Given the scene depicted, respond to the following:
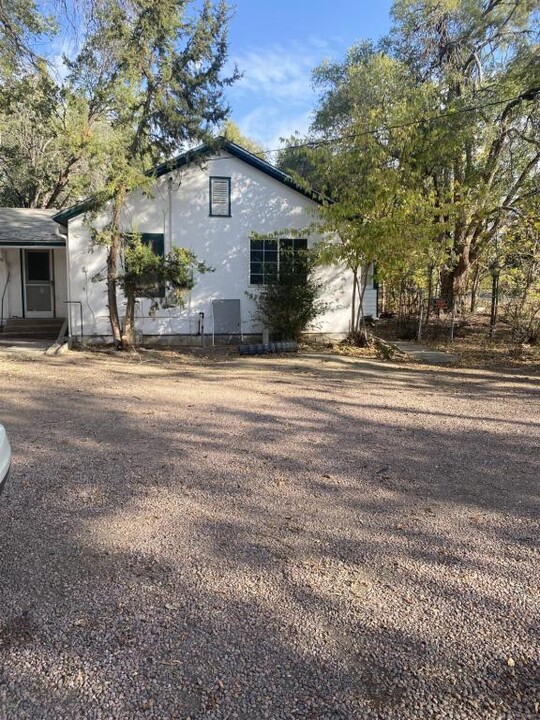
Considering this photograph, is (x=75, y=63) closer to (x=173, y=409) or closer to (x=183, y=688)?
(x=173, y=409)

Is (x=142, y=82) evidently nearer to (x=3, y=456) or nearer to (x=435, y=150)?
(x=435, y=150)

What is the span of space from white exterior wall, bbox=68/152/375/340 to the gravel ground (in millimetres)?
8008

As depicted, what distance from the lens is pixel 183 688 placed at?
2.15 metres

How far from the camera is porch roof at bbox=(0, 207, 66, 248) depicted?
14.7 metres

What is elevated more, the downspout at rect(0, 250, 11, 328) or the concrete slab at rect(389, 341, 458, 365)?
the downspout at rect(0, 250, 11, 328)

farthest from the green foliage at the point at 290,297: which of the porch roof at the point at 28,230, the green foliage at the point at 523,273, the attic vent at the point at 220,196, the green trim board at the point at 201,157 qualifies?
the porch roof at the point at 28,230

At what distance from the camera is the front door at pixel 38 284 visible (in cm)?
1595

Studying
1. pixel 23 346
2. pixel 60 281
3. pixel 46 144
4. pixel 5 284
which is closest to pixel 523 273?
pixel 23 346

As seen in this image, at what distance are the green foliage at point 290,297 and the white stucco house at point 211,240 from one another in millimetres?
580

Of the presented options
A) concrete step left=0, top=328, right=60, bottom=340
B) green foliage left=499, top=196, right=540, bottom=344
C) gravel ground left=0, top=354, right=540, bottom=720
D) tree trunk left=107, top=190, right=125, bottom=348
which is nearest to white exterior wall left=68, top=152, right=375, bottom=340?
tree trunk left=107, top=190, right=125, bottom=348

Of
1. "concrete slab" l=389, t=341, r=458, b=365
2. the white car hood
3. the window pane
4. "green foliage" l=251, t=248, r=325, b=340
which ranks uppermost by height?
the window pane

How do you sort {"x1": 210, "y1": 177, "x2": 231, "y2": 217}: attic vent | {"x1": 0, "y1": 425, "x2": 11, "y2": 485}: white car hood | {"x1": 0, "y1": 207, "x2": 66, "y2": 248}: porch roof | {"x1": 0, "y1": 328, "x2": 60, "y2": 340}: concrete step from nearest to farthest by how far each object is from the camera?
{"x1": 0, "y1": 425, "x2": 11, "y2": 485}: white car hood, {"x1": 210, "y1": 177, "x2": 231, "y2": 217}: attic vent, {"x1": 0, "y1": 207, "x2": 66, "y2": 248}: porch roof, {"x1": 0, "y1": 328, "x2": 60, "y2": 340}: concrete step

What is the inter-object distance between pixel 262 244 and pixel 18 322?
7.08 m

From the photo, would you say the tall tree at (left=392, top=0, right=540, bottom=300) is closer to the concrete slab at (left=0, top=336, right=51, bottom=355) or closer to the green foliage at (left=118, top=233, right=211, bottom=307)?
the green foliage at (left=118, top=233, right=211, bottom=307)
